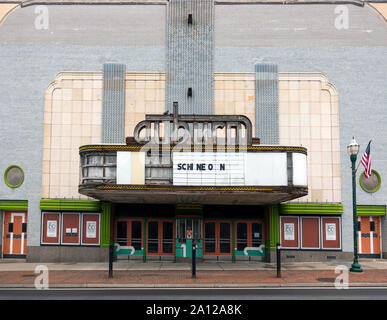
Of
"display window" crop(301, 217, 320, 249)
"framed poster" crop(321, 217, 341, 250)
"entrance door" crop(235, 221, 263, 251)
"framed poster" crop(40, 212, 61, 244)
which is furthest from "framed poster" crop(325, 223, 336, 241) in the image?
"framed poster" crop(40, 212, 61, 244)

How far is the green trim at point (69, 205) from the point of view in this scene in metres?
25.3

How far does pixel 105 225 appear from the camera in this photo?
2517 centimetres

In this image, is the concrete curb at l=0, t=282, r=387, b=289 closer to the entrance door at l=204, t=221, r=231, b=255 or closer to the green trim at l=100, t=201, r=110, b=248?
the green trim at l=100, t=201, r=110, b=248

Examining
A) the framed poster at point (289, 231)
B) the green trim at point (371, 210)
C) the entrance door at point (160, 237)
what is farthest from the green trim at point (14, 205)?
the green trim at point (371, 210)

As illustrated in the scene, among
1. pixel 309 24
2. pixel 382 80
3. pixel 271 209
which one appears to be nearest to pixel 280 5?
pixel 309 24

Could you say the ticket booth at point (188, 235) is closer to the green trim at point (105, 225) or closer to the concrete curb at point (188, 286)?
the green trim at point (105, 225)

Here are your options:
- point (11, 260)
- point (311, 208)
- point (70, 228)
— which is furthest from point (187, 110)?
point (11, 260)

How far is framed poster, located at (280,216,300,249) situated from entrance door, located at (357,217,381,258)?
13.4 feet

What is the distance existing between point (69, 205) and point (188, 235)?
24.3 feet

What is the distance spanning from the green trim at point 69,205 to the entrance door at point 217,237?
22.2 ft

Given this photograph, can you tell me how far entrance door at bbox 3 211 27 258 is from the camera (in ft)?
85.7

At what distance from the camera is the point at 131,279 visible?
18.2m

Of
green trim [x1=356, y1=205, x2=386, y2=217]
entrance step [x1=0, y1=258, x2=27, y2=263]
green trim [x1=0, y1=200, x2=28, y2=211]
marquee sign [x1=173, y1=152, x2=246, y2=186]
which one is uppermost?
marquee sign [x1=173, y1=152, x2=246, y2=186]

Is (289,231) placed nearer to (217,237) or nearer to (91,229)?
(217,237)
